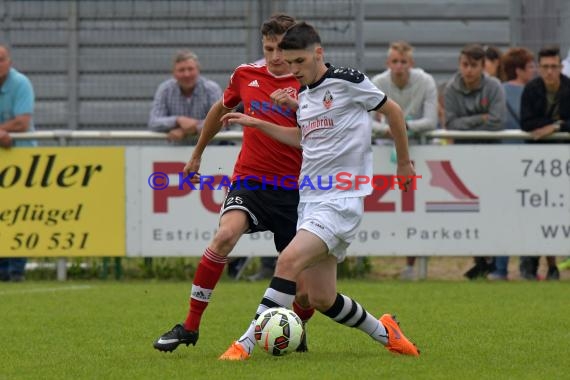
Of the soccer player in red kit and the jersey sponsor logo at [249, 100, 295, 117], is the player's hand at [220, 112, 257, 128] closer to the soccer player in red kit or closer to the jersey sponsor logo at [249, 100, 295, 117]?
the soccer player in red kit

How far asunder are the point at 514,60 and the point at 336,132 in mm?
7941

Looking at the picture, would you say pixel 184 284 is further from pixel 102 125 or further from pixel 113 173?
pixel 102 125

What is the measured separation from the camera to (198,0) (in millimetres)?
16188

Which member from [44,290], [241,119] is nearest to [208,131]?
[241,119]

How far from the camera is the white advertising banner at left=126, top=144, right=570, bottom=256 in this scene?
13508mm

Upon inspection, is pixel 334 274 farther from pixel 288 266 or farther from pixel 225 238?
pixel 225 238

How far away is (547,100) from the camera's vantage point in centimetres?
1370

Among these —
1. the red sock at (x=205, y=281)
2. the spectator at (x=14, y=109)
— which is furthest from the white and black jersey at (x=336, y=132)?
the spectator at (x=14, y=109)

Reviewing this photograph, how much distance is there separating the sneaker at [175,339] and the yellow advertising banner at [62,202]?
5.95 metres

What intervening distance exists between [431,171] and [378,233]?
2.77ft

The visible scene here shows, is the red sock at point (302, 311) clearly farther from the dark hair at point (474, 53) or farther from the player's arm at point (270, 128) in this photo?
the dark hair at point (474, 53)

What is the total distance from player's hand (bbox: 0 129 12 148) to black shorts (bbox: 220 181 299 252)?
6.00 m

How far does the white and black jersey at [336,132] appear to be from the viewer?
7438 millimetres

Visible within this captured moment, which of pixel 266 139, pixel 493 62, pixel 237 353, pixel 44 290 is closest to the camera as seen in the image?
pixel 237 353
